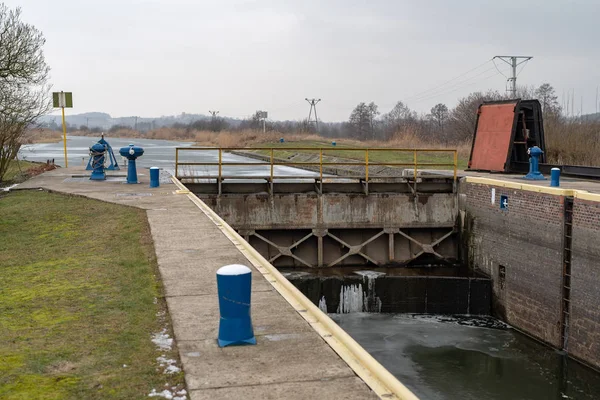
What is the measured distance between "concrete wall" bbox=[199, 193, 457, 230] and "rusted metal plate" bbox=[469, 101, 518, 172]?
12.2ft

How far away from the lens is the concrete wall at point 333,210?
19172 millimetres

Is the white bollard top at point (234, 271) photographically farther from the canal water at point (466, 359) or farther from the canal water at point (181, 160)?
the canal water at point (181, 160)

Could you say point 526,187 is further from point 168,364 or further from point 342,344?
point 168,364

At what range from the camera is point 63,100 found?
27.6 meters

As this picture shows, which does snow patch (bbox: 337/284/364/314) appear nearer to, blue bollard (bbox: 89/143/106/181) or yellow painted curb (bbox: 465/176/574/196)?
yellow painted curb (bbox: 465/176/574/196)

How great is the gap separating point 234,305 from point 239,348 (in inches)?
14.6

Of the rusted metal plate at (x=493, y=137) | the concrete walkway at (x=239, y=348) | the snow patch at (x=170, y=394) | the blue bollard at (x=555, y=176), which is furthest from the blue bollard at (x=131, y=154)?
the snow patch at (x=170, y=394)

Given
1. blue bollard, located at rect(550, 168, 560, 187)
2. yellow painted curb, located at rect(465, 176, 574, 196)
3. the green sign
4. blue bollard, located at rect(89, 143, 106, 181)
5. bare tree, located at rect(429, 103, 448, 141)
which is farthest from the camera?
bare tree, located at rect(429, 103, 448, 141)

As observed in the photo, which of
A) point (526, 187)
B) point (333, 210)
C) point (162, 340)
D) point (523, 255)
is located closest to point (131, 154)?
point (333, 210)

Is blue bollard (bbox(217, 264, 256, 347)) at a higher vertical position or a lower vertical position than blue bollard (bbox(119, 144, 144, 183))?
lower

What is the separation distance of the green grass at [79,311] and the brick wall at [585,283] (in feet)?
26.6

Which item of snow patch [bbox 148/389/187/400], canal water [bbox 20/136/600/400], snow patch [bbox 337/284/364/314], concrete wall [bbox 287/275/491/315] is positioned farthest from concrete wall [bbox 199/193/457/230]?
snow patch [bbox 148/389/187/400]

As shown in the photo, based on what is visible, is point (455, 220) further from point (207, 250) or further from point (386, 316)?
point (207, 250)

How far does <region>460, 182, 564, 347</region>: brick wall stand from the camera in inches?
537
